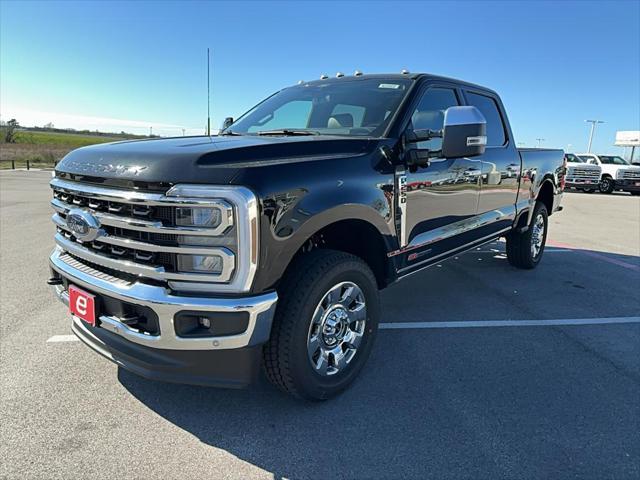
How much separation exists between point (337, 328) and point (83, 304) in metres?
1.42

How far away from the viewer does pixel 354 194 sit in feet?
8.90

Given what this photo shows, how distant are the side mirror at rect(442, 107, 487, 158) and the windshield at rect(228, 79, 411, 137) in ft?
1.42

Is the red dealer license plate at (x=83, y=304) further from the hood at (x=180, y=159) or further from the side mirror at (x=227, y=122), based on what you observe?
the side mirror at (x=227, y=122)

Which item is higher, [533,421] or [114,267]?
[114,267]

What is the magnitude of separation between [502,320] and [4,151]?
4407 cm

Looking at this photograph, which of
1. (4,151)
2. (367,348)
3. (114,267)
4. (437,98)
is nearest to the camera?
(114,267)

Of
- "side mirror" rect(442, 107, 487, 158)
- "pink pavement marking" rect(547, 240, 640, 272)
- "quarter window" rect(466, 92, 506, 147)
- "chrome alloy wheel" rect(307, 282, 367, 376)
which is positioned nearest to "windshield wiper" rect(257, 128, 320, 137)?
"side mirror" rect(442, 107, 487, 158)

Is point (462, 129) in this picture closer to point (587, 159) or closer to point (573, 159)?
point (573, 159)

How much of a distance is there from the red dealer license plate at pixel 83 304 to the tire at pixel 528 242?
4.85 meters

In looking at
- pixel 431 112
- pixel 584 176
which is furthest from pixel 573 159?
pixel 431 112

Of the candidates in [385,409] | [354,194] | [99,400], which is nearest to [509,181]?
[354,194]

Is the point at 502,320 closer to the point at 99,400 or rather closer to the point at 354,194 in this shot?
the point at 354,194

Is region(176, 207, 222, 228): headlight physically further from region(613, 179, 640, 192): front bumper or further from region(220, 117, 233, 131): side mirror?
region(613, 179, 640, 192): front bumper

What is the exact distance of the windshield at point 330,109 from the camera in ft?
11.0
